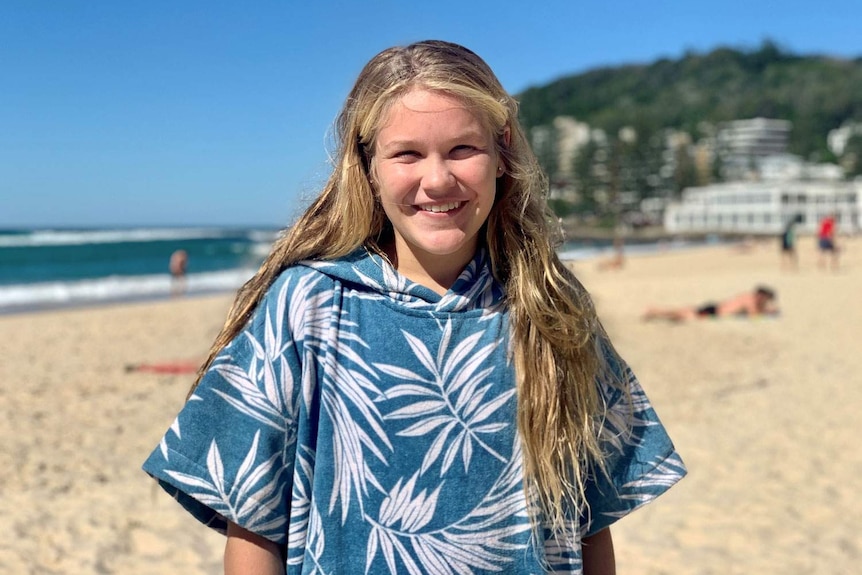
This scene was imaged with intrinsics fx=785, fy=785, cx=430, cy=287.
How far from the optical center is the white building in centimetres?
5969

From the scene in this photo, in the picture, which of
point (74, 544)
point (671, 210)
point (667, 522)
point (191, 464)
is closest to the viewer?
point (191, 464)

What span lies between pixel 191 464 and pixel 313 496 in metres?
0.20

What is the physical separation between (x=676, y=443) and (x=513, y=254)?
15.9 ft

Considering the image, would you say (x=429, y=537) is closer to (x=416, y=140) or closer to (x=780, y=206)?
(x=416, y=140)

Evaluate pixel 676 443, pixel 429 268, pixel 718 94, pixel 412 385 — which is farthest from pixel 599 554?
pixel 718 94

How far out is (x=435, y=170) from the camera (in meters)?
1.28

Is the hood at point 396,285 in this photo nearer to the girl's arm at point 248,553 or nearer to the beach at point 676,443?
the girl's arm at point 248,553

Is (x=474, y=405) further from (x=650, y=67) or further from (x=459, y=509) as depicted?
(x=650, y=67)

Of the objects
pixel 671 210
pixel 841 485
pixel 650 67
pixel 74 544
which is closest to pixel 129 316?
pixel 74 544

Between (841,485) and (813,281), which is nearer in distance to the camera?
(841,485)

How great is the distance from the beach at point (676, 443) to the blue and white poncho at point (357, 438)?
0.92 meters

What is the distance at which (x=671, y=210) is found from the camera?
72062 mm

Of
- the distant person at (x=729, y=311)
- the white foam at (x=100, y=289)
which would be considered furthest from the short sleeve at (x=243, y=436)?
the white foam at (x=100, y=289)

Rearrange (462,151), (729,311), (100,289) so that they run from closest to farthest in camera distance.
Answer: (462,151)
(729,311)
(100,289)
